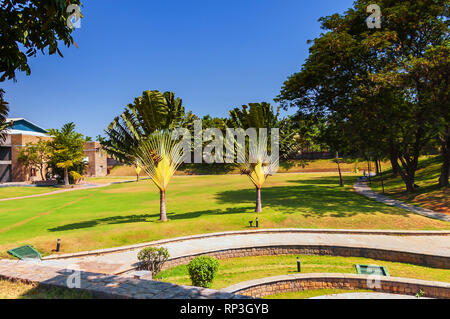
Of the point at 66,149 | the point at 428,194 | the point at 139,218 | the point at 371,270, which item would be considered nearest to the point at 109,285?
the point at 371,270

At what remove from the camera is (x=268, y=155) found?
20.4 metres

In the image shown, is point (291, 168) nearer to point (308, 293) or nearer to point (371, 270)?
point (371, 270)

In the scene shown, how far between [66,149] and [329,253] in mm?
47520

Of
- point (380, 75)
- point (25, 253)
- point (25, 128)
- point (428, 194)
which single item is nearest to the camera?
point (25, 253)

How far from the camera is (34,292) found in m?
6.40

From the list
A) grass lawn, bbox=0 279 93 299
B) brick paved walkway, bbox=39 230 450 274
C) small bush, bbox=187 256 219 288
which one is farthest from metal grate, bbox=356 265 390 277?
grass lawn, bbox=0 279 93 299

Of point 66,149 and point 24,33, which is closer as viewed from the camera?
point 24,33

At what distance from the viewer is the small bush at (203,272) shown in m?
9.05

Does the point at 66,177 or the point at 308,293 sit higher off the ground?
the point at 66,177

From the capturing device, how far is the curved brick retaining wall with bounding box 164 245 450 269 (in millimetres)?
11125

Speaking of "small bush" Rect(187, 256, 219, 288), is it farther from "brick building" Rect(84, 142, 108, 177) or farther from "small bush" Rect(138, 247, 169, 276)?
"brick building" Rect(84, 142, 108, 177)

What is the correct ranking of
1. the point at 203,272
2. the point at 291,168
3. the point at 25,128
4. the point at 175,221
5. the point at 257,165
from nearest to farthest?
1. the point at 203,272
2. the point at 175,221
3. the point at 257,165
4. the point at 25,128
5. the point at 291,168
